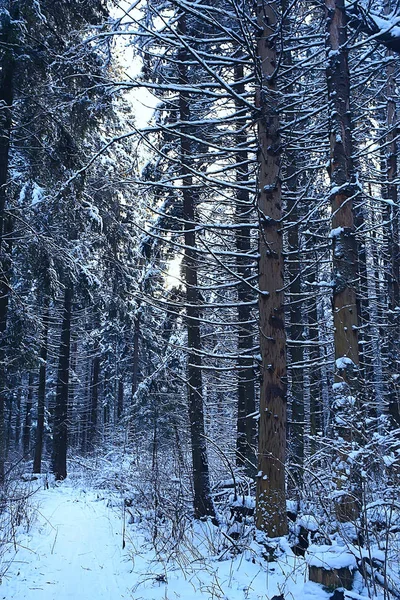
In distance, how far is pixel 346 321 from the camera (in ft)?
16.4

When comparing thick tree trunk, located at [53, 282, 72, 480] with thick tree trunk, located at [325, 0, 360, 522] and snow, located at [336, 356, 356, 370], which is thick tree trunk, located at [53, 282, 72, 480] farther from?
snow, located at [336, 356, 356, 370]

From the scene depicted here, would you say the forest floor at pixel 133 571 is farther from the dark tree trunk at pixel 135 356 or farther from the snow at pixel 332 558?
the dark tree trunk at pixel 135 356

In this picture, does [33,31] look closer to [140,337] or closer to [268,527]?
[268,527]

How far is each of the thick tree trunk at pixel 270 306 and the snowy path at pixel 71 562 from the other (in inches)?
74.4

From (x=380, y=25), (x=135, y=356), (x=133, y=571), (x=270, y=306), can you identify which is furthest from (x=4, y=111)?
(x=135, y=356)

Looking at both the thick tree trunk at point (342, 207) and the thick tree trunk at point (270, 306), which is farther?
the thick tree trunk at point (270, 306)

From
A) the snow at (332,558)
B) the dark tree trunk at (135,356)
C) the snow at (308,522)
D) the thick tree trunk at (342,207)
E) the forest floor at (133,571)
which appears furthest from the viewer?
the dark tree trunk at (135,356)

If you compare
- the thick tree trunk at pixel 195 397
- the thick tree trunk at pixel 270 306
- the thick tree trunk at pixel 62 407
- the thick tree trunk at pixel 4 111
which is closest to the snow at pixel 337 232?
the thick tree trunk at pixel 270 306

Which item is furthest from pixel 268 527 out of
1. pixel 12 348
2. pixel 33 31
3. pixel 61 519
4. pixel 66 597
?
pixel 33 31

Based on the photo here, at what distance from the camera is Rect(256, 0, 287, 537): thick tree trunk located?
5.17 metres

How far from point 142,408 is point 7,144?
488 inches

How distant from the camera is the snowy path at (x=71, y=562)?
4770 mm

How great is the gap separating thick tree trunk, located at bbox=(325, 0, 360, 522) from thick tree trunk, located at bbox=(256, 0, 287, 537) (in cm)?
74

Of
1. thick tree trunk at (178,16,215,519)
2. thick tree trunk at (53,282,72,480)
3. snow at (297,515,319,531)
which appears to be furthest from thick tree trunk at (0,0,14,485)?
thick tree trunk at (53,282,72,480)
